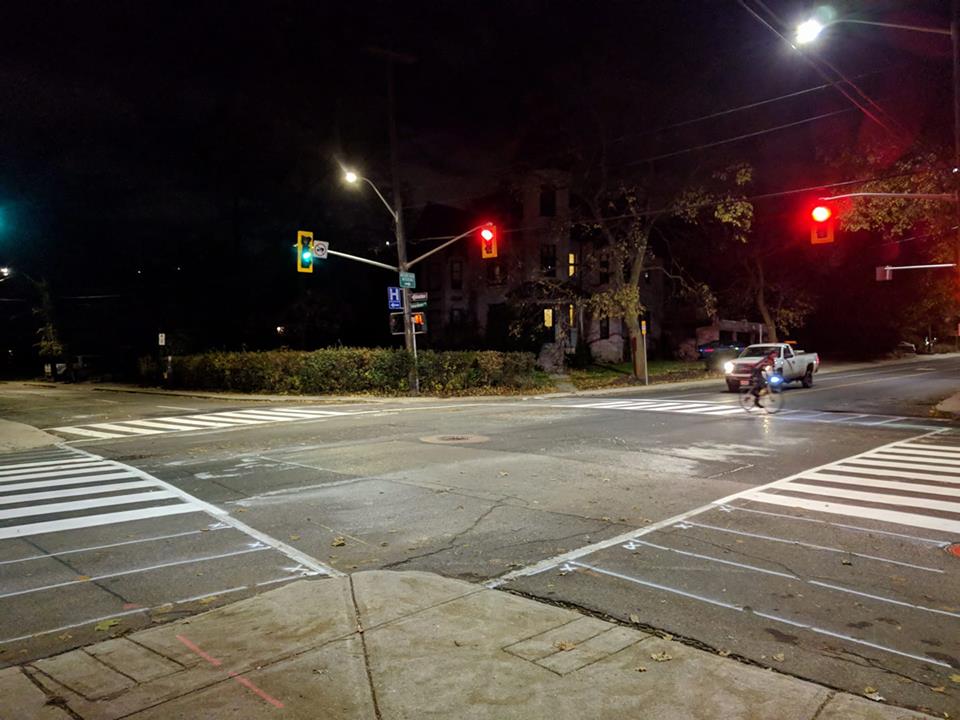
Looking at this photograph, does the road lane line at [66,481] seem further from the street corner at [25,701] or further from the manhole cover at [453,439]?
the street corner at [25,701]

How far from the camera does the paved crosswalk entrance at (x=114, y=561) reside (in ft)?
16.7

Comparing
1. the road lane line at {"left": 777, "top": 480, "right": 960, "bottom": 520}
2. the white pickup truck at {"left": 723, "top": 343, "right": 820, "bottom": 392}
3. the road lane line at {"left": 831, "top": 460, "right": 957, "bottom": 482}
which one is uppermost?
the white pickup truck at {"left": 723, "top": 343, "right": 820, "bottom": 392}

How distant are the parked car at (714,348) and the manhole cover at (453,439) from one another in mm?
30419

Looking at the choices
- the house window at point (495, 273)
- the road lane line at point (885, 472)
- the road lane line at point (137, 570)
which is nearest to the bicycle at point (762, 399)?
the road lane line at point (885, 472)

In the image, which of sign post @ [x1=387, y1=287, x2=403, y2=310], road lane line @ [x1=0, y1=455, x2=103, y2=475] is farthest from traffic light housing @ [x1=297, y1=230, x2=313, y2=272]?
road lane line @ [x1=0, y1=455, x2=103, y2=475]

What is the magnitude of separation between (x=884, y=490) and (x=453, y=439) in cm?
791

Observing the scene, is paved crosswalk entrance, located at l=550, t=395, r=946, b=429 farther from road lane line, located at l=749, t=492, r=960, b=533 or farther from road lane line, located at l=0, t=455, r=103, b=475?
road lane line, located at l=0, t=455, r=103, b=475

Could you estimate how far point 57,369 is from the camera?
5391cm

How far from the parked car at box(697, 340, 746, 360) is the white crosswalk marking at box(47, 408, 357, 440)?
1090 inches

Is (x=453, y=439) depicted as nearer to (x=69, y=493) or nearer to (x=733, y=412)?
(x=69, y=493)

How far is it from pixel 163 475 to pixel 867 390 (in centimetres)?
2647

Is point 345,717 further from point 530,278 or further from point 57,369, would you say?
point 57,369

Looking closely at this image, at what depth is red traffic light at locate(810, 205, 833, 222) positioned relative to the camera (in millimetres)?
16922

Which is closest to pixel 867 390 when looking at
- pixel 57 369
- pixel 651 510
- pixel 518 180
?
pixel 518 180
